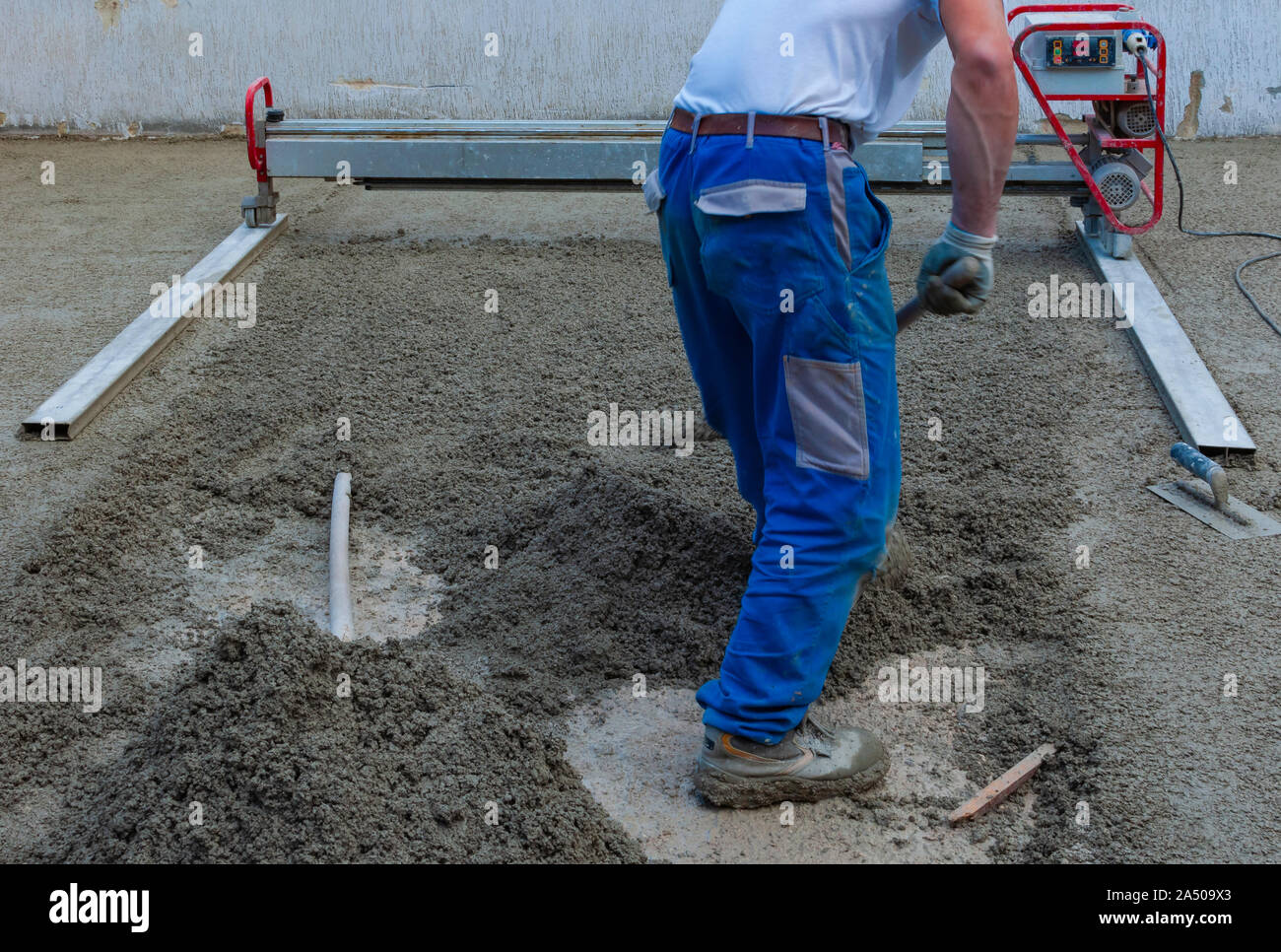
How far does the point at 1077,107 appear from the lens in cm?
798

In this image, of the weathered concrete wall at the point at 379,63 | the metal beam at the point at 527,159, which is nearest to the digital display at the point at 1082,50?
the metal beam at the point at 527,159

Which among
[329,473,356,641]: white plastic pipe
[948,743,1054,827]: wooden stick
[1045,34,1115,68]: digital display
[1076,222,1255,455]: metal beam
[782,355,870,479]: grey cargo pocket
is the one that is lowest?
[948,743,1054,827]: wooden stick

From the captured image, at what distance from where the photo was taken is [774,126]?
6.75ft

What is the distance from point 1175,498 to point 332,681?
236cm

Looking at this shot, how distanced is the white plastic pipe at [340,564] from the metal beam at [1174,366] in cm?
250

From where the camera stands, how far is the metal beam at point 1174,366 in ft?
11.8

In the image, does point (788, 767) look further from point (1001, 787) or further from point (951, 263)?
point (951, 263)

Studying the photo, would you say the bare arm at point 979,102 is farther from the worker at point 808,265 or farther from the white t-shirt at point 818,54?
the white t-shirt at point 818,54

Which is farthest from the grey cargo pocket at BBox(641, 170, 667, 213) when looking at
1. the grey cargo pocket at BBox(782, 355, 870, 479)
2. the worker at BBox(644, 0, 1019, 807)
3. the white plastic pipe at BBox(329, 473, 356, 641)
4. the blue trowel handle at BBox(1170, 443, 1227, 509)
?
the blue trowel handle at BBox(1170, 443, 1227, 509)

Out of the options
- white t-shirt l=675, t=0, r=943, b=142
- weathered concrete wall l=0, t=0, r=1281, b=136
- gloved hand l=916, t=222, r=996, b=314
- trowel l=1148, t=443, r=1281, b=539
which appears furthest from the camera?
weathered concrete wall l=0, t=0, r=1281, b=136

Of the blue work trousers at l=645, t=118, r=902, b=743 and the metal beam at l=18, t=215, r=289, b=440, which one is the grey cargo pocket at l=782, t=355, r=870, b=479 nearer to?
the blue work trousers at l=645, t=118, r=902, b=743

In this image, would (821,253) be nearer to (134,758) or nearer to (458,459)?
(134,758)

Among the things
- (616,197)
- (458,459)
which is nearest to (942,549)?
(458,459)

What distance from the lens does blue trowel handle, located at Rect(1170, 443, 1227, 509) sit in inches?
127
